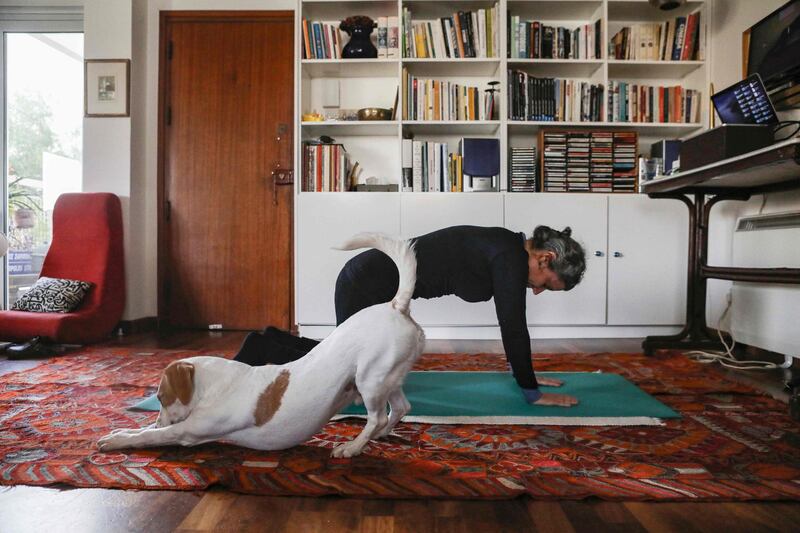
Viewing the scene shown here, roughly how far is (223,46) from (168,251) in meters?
1.53

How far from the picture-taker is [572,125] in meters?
3.52

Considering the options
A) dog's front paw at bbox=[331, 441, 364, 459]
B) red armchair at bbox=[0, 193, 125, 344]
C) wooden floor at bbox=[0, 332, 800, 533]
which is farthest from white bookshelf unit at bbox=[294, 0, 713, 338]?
wooden floor at bbox=[0, 332, 800, 533]

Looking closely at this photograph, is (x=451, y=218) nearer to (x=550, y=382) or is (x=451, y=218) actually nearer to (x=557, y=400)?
(x=550, y=382)

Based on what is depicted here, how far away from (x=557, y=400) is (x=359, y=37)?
8.96 feet

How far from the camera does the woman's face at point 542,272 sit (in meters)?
1.76

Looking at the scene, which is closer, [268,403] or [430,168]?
[268,403]

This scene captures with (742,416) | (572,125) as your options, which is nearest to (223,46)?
(572,125)

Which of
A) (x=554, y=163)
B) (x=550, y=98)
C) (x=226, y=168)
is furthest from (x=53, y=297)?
(x=550, y=98)

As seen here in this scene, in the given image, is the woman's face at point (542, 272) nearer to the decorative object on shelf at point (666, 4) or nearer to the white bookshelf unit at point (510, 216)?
the white bookshelf unit at point (510, 216)

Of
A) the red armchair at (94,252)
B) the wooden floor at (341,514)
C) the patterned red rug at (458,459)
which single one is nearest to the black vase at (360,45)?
the red armchair at (94,252)

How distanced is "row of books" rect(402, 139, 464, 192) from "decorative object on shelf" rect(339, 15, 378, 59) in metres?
0.64

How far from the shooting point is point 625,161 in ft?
11.6

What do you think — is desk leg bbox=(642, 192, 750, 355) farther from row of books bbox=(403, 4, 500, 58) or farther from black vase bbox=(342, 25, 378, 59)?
black vase bbox=(342, 25, 378, 59)

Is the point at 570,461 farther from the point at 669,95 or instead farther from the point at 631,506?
the point at 669,95
